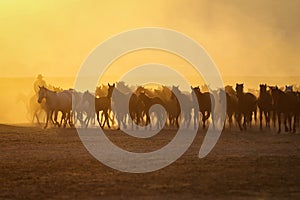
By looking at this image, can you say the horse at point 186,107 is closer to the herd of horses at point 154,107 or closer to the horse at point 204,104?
the herd of horses at point 154,107

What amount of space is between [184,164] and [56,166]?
3635 millimetres

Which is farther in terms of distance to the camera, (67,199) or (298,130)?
(298,130)

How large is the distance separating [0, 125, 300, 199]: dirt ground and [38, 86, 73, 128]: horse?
13.4 m

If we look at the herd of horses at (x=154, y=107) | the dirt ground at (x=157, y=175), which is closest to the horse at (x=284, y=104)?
the herd of horses at (x=154, y=107)

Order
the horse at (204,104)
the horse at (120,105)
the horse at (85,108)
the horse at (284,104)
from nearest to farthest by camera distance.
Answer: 1. the horse at (284,104)
2. the horse at (204,104)
3. the horse at (120,105)
4. the horse at (85,108)

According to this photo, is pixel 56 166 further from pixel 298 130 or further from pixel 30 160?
pixel 298 130

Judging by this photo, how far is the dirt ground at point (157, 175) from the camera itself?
13.7 meters

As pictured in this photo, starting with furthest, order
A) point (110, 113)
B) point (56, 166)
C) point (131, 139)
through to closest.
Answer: point (110, 113)
point (131, 139)
point (56, 166)

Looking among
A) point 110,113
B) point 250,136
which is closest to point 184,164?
point 250,136

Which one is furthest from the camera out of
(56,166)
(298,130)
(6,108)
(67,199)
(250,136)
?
(6,108)

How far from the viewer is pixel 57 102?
3894 centimetres

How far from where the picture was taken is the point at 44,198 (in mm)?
13172

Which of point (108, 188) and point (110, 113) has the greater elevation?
point (110, 113)

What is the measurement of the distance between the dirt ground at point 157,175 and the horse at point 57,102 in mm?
13421
